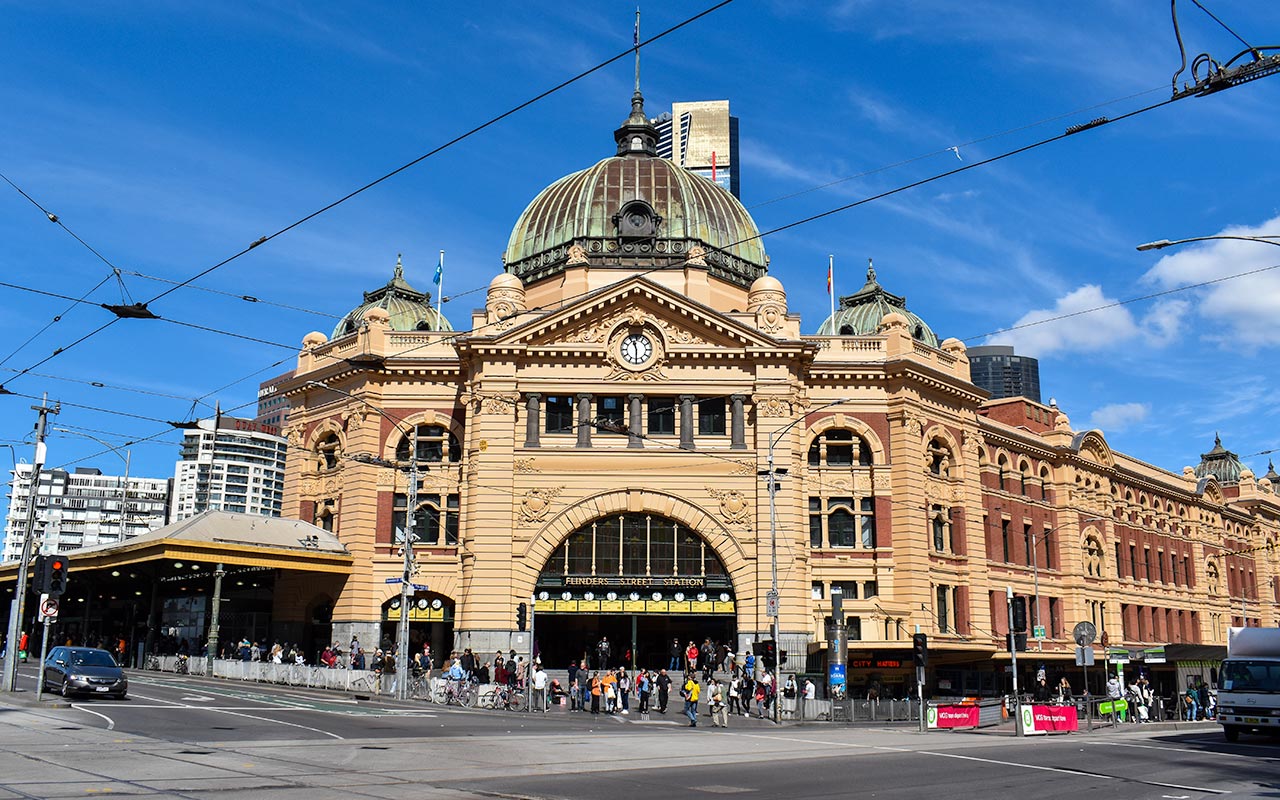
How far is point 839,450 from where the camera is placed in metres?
57.7

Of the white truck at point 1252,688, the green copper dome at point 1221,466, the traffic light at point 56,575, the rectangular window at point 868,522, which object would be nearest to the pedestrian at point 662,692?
the white truck at point 1252,688

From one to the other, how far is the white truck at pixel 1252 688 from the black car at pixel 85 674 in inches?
1289

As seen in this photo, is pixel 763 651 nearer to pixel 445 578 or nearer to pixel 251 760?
pixel 445 578

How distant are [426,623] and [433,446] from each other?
338 inches

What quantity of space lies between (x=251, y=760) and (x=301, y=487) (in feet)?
132

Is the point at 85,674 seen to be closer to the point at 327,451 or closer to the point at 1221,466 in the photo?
the point at 327,451

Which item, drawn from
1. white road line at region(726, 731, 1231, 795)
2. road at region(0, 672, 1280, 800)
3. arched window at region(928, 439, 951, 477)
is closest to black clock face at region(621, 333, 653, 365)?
arched window at region(928, 439, 951, 477)

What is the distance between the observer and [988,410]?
243ft

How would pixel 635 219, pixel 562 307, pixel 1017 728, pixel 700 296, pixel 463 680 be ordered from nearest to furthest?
pixel 1017 728
pixel 463 680
pixel 562 307
pixel 700 296
pixel 635 219

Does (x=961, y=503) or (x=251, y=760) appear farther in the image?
(x=961, y=503)

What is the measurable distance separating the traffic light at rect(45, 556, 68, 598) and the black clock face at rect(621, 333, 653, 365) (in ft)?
87.6

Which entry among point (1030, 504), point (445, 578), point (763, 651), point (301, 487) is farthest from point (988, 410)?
point (301, 487)

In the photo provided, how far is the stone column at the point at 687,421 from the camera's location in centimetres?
5338

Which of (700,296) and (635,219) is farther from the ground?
(635,219)
